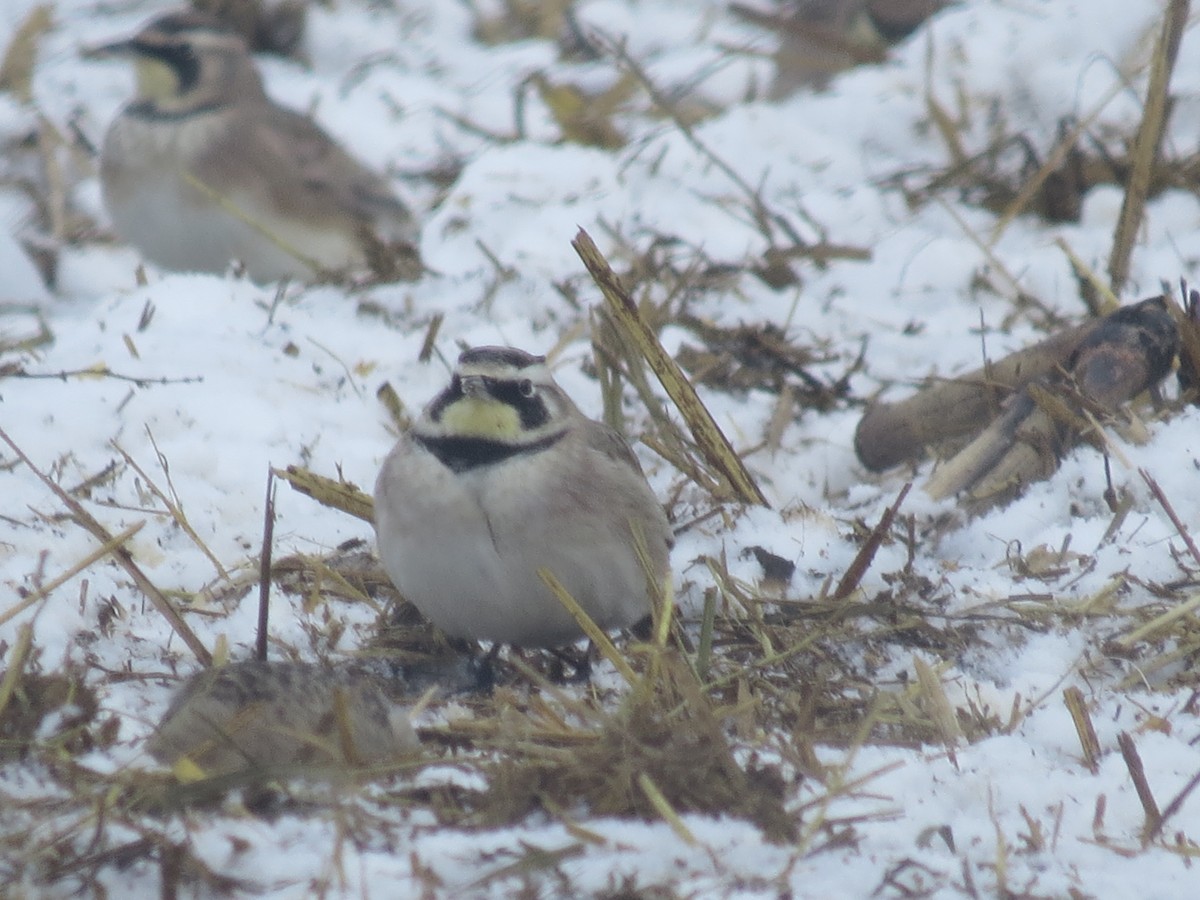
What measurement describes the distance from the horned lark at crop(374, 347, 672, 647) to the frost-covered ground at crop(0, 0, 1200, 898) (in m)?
0.39

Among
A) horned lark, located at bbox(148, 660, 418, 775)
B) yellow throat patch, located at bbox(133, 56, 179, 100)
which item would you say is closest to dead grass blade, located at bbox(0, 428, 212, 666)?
horned lark, located at bbox(148, 660, 418, 775)

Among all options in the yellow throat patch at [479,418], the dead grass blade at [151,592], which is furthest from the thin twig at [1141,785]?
the dead grass blade at [151,592]

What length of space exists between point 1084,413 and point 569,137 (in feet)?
13.9

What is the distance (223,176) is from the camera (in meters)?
8.04

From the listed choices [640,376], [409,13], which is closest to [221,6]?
[409,13]

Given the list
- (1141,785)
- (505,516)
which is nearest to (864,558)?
(505,516)

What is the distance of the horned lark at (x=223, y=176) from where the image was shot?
7820 millimetres

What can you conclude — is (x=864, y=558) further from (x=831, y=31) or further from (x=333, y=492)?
(x=831, y=31)

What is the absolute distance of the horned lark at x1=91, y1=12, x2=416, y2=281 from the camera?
25.7 feet

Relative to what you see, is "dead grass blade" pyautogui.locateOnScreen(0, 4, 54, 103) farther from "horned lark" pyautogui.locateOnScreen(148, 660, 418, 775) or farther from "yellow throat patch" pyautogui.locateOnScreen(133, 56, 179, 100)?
"horned lark" pyautogui.locateOnScreen(148, 660, 418, 775)

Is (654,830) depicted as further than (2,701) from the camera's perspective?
No

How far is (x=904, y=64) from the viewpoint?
914cm

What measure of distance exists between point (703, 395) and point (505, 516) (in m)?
2.06

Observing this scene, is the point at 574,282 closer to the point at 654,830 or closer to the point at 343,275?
the point at 343,275
